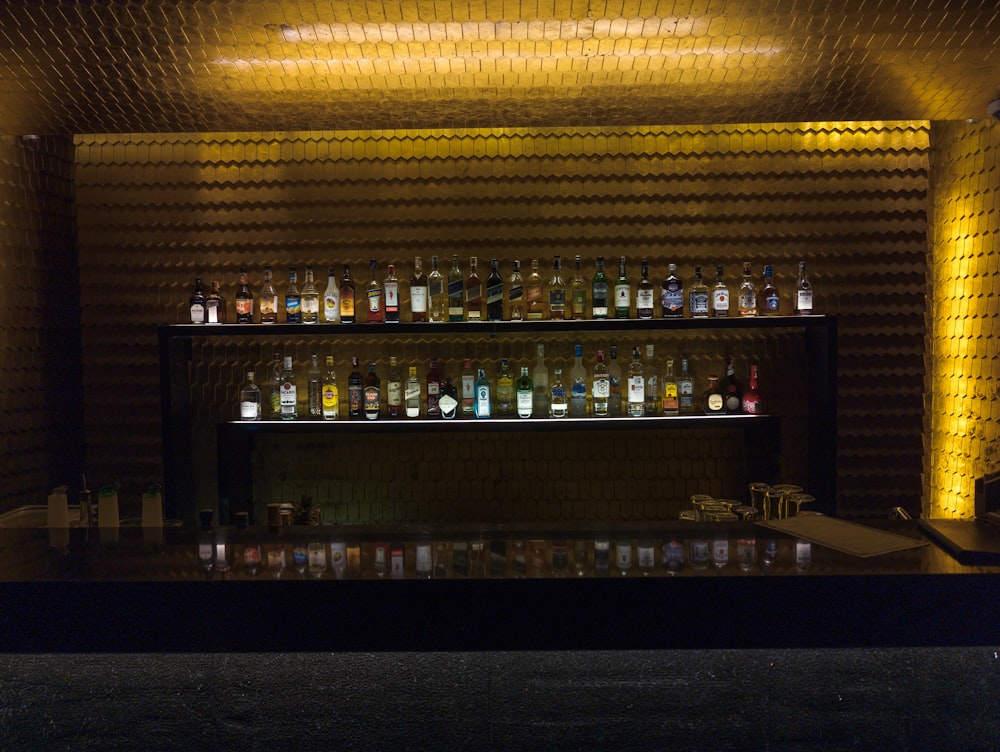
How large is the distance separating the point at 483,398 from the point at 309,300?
91cm

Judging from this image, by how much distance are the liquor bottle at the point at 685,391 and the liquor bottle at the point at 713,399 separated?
7cm

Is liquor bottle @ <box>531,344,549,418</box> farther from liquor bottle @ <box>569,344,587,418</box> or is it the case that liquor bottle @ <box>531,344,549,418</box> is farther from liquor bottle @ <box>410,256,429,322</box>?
liquor bottle @ <box>410,256,429,322</box>

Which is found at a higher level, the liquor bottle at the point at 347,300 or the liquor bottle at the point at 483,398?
the liquor bottle at the point at 347,300

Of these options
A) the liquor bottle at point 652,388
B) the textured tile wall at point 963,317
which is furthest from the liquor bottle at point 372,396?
the textured tile wall at point 963,317

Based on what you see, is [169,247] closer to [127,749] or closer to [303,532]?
[303,532]

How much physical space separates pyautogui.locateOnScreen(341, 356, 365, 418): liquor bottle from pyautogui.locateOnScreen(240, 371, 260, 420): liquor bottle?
1.34 ft

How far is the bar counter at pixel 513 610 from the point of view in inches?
69.7

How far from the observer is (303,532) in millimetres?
2225

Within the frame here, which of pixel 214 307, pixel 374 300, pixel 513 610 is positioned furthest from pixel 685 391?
pixel 214 307

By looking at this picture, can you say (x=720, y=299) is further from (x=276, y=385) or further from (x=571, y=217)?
(x=276, y=385)

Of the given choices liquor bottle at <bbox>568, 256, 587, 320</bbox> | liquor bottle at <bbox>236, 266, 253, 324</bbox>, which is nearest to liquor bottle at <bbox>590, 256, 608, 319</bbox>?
liquor bottle at <bbox>568, 256, 587, 320</bbox>

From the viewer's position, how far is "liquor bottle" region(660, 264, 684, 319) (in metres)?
3.50

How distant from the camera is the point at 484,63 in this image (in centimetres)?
262

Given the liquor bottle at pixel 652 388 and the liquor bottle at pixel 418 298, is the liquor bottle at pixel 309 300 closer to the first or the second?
the liquor bottle at pixel 418 298
